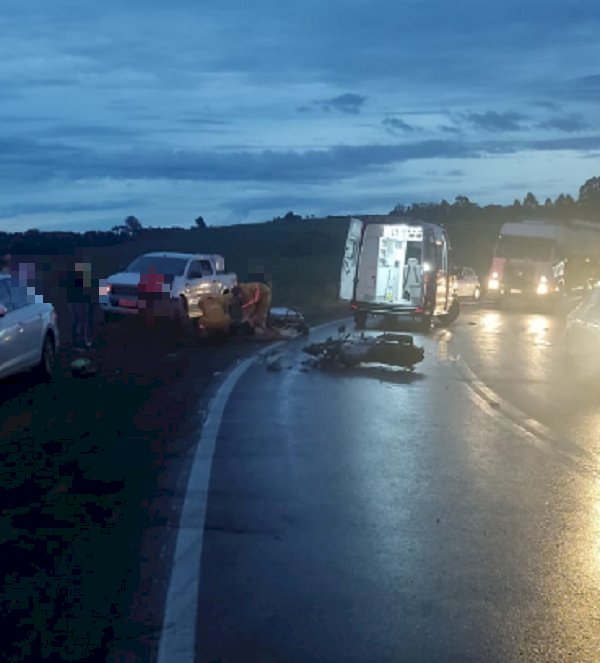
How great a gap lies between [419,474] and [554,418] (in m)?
4.53

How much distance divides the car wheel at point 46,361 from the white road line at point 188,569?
15.8 ft

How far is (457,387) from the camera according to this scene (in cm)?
1789

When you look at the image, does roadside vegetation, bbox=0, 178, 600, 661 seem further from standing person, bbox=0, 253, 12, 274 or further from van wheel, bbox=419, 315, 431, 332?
van wheel, bbox=419, 315, 431, 332

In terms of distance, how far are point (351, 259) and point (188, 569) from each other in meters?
22.9

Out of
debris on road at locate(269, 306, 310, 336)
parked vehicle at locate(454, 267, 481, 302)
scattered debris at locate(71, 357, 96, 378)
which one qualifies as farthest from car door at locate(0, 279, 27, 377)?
parked vehicle at locate(454, 267, 481, 302)

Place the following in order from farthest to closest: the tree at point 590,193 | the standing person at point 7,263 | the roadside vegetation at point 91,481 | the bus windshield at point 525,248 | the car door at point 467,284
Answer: the tree at point 590,193
the car door at point 467,284
the bus windshield at point 525,248
the standing person at point 7,263
the roadside vegetation at point 91,481

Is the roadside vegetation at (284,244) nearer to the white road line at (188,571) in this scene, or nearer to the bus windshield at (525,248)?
the bus windshield at (525,248)

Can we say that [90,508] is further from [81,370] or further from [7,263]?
[7,263]

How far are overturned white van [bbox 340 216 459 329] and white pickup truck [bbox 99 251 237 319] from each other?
155 inches

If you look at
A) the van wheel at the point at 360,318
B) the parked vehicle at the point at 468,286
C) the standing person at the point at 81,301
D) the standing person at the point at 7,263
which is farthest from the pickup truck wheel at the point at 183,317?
the parked vehicle at the point at 468,286

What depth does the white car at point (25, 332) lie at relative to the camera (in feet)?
50.3

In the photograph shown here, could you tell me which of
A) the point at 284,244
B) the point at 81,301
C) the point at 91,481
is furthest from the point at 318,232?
the point at 91,481

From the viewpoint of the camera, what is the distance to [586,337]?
60.5ft

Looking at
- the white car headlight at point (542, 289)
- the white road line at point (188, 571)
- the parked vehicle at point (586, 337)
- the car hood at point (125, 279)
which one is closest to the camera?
the white road line at point (188, 571)
